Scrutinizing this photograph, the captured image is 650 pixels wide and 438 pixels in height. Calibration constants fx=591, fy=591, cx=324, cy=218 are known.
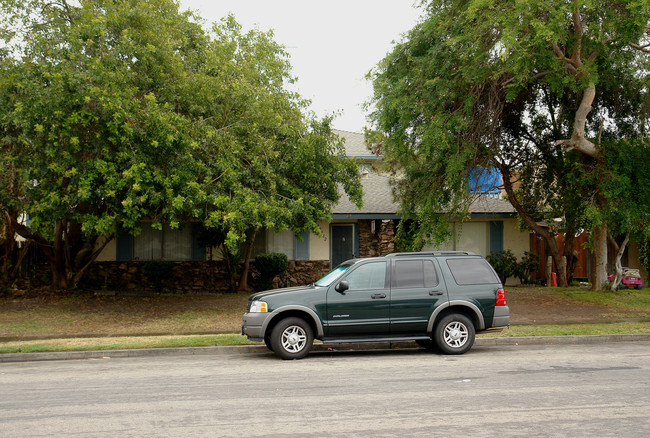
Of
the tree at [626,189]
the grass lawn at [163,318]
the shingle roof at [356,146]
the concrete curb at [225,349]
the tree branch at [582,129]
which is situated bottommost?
the concrete curb at [225,349]

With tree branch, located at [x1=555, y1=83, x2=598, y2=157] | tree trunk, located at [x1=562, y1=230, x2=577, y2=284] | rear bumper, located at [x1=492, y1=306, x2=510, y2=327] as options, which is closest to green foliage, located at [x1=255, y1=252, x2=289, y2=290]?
tree branch, located at [x1=555, y1=83, x2=598, y2=157]

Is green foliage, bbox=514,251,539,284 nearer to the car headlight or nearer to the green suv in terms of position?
the green suv

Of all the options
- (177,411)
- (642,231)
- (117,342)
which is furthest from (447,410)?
(642,231)

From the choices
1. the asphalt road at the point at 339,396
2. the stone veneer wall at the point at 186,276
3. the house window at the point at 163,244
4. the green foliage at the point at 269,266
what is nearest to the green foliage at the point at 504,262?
the stone veneer wall at the point at 186,276

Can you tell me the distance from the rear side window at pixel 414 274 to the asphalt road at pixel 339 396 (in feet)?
4.34

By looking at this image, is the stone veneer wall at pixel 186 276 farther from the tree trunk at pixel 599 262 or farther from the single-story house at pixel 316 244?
the tree trunk at pixel 599 262

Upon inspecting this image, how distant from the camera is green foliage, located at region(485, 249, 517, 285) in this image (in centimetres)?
2294

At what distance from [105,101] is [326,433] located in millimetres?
10278

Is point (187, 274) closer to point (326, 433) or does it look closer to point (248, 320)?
point (248, 320)

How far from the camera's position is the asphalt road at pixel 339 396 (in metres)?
5.93

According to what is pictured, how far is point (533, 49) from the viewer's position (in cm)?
1505

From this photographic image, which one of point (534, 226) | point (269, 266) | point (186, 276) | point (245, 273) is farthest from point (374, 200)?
point (186, 276)

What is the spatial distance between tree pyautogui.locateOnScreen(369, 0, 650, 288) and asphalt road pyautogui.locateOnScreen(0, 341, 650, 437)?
7462 mm

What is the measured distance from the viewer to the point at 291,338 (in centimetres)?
1039
